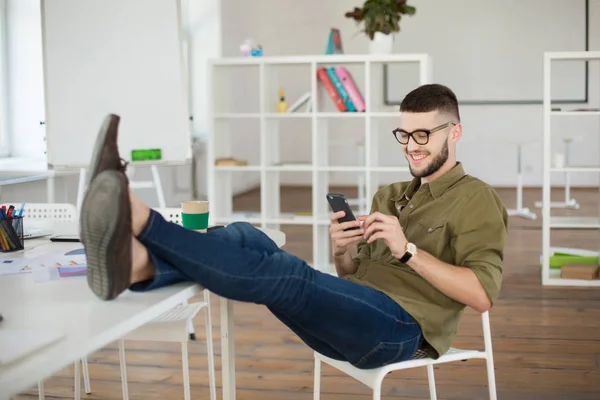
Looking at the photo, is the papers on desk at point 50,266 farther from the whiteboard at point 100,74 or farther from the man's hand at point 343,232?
the whiteboard at point 100,74

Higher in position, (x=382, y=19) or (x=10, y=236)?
(x=382, y=19)

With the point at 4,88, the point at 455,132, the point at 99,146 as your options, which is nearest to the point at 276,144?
the point at 4,88

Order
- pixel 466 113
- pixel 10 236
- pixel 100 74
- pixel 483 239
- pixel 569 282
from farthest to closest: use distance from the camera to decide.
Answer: pixel 466 113 < pixel 569 282 < pixel 100 74 < pixel 10 236 < pixel 483 239

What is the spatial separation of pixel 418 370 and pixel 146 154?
1.33m

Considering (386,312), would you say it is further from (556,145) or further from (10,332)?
(556,145)

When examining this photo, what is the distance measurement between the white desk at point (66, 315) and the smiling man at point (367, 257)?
0.04 meters

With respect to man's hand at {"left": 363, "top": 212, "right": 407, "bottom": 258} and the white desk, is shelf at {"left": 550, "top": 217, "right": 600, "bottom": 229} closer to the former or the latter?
man's hand at {"left": 363, "top": 212, "right": 407, "bottom": 258}

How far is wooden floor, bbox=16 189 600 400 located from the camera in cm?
266

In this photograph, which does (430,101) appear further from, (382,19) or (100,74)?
(382,19)

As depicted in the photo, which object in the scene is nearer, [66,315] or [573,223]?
[66,315]

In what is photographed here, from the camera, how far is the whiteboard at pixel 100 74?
3012mm

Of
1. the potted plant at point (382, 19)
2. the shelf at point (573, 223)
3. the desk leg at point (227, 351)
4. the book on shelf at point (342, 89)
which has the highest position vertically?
the potted plant at point (382, 19)

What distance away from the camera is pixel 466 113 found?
32.0 feet

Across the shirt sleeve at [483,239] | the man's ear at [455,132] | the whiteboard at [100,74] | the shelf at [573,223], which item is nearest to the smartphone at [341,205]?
the shirt sleeve at [483,239]
